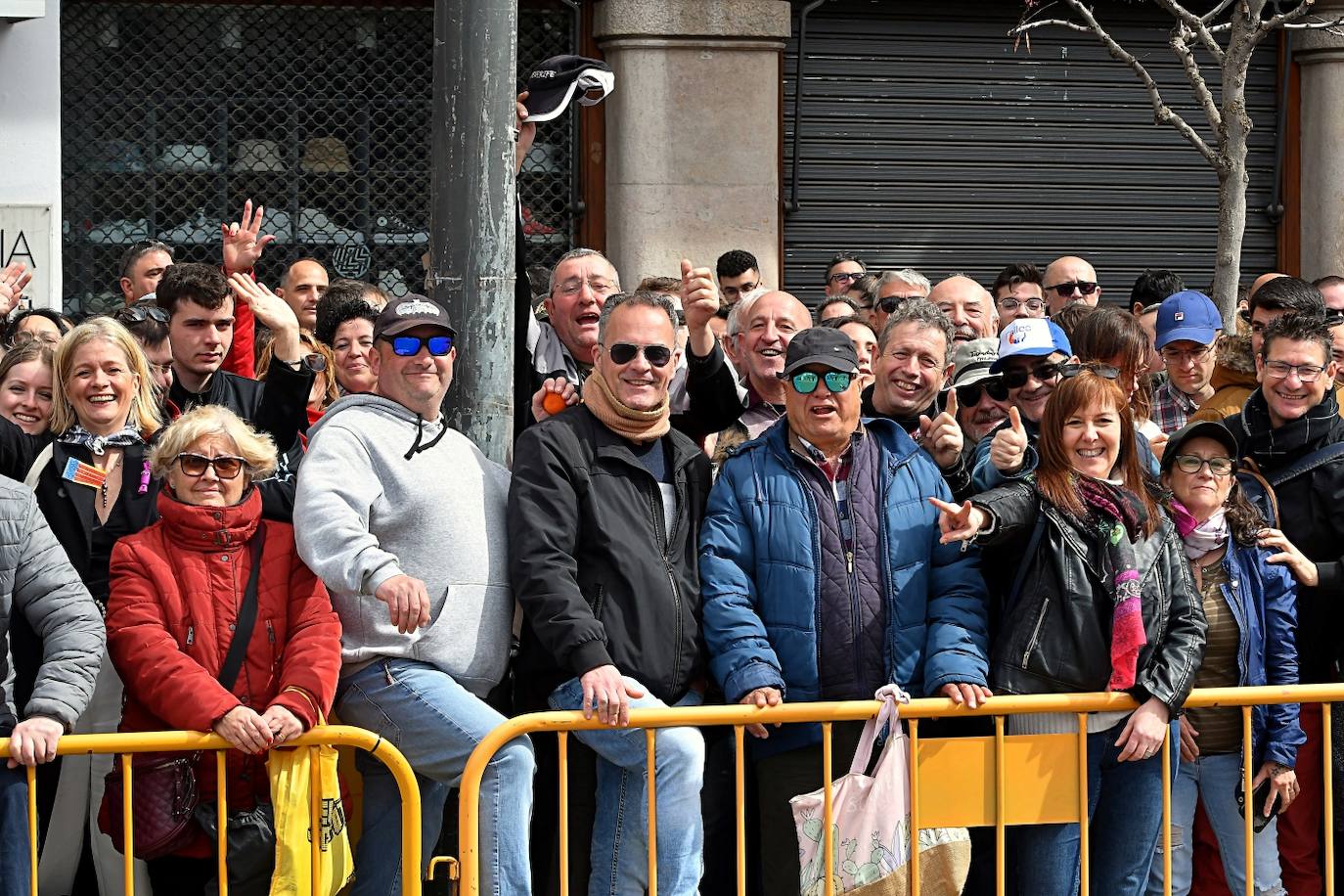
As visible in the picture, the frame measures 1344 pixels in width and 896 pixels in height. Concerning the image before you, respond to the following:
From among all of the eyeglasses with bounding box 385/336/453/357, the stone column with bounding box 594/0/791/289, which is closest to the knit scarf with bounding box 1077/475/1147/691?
the eyeglasses with bounding box 385/336/453/357

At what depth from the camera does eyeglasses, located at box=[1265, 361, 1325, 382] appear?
5.90m

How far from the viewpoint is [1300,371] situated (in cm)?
590

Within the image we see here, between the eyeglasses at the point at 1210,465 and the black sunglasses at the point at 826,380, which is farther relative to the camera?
the eyeglasses at the point at 1210,465

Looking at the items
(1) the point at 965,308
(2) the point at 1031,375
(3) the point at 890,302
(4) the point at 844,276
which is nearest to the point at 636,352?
(2) the point at 1031,375

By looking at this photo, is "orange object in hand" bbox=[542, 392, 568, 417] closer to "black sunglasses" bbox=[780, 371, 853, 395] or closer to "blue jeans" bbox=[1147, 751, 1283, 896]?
"black sunglasses" bbox=[780, 371, 853, 395]

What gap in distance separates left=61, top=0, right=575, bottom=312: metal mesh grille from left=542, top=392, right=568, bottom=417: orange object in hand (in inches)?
209

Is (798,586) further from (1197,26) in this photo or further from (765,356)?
(1197,26)

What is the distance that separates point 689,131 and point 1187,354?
4993mm

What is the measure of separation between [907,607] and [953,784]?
52cm

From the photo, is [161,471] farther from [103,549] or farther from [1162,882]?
[1162,882]

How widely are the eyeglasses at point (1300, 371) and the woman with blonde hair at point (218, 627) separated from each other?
128 inches

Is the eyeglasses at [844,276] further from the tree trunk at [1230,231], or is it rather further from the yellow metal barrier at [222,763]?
the yellow metal barrier at [222,763]

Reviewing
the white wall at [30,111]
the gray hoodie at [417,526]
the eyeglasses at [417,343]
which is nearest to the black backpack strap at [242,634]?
the gray hoodie at [417,526]

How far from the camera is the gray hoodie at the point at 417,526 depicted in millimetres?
4953
